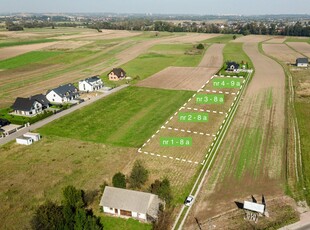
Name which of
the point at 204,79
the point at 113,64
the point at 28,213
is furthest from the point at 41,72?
the point at 28,213

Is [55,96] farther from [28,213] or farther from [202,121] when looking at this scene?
[28,213]

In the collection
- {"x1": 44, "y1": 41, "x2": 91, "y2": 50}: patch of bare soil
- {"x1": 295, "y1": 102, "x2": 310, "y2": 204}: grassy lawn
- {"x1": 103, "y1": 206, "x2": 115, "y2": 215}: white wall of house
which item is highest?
{"x1": 44, "y1": 41, "x2": 91, "y2": 50}: patch of bare soil

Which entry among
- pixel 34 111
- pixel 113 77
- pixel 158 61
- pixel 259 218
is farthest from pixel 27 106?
pixel 158 61

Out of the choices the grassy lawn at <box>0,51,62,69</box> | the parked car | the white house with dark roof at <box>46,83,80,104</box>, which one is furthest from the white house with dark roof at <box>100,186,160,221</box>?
the grassy lawn at <box>0,51,62,69</box>

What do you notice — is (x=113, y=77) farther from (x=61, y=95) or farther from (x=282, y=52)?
(x=282, y=52)

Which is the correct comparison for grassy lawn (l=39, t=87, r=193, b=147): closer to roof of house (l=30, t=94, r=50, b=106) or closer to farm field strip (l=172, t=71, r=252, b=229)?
roof of house (l=30, t=94, r=50, b=106)

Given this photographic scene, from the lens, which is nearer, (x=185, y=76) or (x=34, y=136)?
(x=34, y=136)

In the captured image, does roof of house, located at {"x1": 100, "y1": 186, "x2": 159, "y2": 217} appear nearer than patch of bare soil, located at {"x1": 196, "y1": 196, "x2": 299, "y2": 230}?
No
